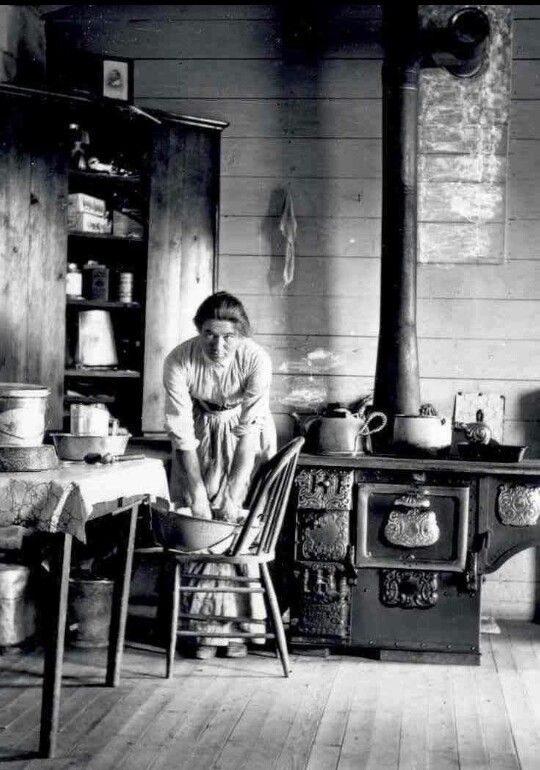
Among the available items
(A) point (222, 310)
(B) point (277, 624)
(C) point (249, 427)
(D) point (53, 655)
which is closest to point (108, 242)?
(A) point (222, 310)

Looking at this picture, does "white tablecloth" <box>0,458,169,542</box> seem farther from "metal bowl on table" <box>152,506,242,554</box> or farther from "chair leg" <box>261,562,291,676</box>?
"chair leg" <box>261,562,291,676</box>

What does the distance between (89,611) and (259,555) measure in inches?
33.9

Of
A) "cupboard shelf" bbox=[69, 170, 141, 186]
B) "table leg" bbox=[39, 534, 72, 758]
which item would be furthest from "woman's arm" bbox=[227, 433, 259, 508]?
"cupboard shelf" bbox=[69, 170, 141, 186]

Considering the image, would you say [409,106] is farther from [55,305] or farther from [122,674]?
[122,674]

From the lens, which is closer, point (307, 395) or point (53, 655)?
point (53, 655)

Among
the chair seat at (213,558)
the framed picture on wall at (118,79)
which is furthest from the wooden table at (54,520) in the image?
the framed picture on wall at (118,79)

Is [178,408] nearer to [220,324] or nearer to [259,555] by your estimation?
[220,324]

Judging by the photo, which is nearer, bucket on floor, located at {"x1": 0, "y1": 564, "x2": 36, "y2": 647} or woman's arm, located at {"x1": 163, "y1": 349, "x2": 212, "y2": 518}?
bucket on floor, located at {"x1": 0, "y1": 564, "x2": 36, "y2": 647}

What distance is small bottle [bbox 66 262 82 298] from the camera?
4.56 m

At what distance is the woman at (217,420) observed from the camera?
3.92 metres

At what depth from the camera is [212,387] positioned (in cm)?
408

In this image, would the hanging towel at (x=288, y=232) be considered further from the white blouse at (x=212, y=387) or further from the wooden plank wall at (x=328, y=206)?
the white blouse at (x=212, y=387)

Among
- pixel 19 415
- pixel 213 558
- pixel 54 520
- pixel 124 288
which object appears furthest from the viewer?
pixel 124 288

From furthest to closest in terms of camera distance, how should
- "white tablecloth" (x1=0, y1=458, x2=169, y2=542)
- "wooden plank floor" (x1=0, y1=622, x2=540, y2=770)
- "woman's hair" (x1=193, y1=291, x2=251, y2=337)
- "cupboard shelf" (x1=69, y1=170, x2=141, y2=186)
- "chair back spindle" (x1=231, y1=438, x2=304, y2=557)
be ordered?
"cupboard shelf" (x1=69, y1=170, x2=141, y2=186) → "woman's hair" (x1=193, y1=291, x2=251, y2=337) → "chair back spindle" (x1=231, y1=438, x2=304, y2=557) → "wooden plank floor" (x1=0, y1=622, x2=540, y2=770) → "white tablecloth" (x1=0, y1=458, x2=169, y2=542)
